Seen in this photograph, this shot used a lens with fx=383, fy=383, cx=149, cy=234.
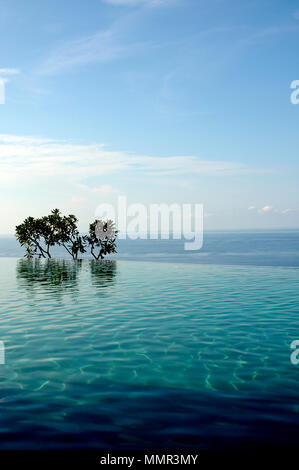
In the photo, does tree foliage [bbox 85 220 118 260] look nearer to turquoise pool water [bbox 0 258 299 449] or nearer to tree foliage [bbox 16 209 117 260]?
tree foliage [bbox 16 209 117 260]

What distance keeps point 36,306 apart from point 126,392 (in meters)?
10.0

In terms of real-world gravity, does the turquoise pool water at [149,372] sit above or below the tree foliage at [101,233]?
below

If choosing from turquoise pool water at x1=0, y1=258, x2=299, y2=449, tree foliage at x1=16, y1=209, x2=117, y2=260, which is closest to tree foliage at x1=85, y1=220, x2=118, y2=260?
tree foliage at x1=16, y1=209, x2=117, y2=260

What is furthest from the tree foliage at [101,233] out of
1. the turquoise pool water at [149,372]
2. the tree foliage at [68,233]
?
the turquoise pool water at [149,372]

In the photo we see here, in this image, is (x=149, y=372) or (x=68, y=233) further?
(x=68, y=233)

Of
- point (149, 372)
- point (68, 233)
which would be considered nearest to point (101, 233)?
point (68, 233)

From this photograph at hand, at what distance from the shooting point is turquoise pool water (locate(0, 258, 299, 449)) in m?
6.27

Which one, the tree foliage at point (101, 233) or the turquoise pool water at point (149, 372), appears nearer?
the turquoise pool water at point (149, 372)

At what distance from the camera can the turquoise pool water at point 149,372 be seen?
627 cm

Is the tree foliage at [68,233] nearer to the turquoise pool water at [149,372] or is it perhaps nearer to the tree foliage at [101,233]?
the tree foliage at [101,233]

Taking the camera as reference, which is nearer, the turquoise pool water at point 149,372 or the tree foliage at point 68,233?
the turquoise pool water at point 149,372

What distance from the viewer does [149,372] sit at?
8961 mm

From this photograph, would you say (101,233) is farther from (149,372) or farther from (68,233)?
(149,372)

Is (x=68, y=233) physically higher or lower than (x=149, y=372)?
higher
